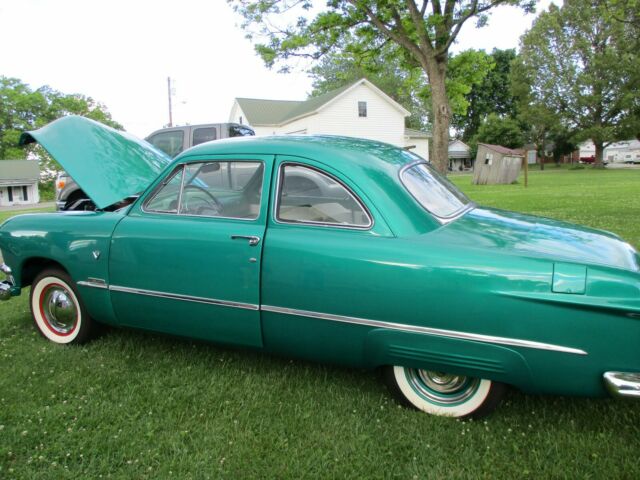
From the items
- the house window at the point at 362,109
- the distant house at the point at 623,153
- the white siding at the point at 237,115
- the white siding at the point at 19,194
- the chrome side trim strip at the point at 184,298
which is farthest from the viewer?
the distant house at the point at 623,153

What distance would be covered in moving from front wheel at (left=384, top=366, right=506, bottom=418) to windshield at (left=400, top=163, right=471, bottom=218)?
3.11 feet

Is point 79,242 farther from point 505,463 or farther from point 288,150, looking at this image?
point 505,463

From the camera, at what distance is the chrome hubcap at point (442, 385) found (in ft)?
8.52

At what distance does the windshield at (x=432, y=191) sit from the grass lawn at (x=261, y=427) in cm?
121

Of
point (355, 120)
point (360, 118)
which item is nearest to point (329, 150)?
point (355, 120)

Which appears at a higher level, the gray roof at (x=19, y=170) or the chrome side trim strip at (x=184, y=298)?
the gray roof at (x=19, y=170)

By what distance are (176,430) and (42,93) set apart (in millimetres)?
59528

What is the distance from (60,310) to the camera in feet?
12.3

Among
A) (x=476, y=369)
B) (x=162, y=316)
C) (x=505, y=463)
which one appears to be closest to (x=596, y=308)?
(x=476, y=369)

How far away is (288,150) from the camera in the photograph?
292cm

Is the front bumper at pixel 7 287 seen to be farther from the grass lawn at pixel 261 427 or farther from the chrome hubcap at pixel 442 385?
the chrome hubcap at pixel 442 385

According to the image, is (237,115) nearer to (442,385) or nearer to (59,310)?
(59,310)

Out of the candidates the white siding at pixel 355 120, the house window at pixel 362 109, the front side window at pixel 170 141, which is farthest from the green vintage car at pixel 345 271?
the house window at pixel 362 109

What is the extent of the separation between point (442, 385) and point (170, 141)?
27.7ft
